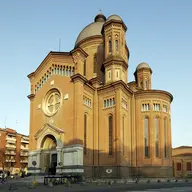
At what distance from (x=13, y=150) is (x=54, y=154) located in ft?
A: 199

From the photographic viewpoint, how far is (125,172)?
1646 inches

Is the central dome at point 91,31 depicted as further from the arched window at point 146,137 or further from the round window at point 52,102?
the arched window at point 146,137

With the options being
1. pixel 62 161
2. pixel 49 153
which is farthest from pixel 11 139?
pixel 62 161

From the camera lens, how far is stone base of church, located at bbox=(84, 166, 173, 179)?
40125 mm

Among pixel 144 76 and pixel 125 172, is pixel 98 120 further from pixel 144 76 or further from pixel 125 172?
pixel 144 76

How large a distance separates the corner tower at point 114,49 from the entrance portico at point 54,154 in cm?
1325

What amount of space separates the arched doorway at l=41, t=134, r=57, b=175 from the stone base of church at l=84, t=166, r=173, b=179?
19.4 ft

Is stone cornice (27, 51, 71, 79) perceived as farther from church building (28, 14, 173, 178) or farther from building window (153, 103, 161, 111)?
building window (153, 103, 161, 111)

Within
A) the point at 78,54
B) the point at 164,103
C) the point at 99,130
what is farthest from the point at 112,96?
the point at 164,103

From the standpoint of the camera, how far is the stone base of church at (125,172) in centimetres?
4012

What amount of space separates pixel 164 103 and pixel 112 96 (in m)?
12.0

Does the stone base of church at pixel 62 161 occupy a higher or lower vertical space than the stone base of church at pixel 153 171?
higher

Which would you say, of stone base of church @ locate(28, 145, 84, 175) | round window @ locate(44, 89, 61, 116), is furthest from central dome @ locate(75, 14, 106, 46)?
stone base of church @ locate(28, 145, 84, 175)

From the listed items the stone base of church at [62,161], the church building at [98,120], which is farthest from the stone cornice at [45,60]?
the stone base of church at [62,161]
